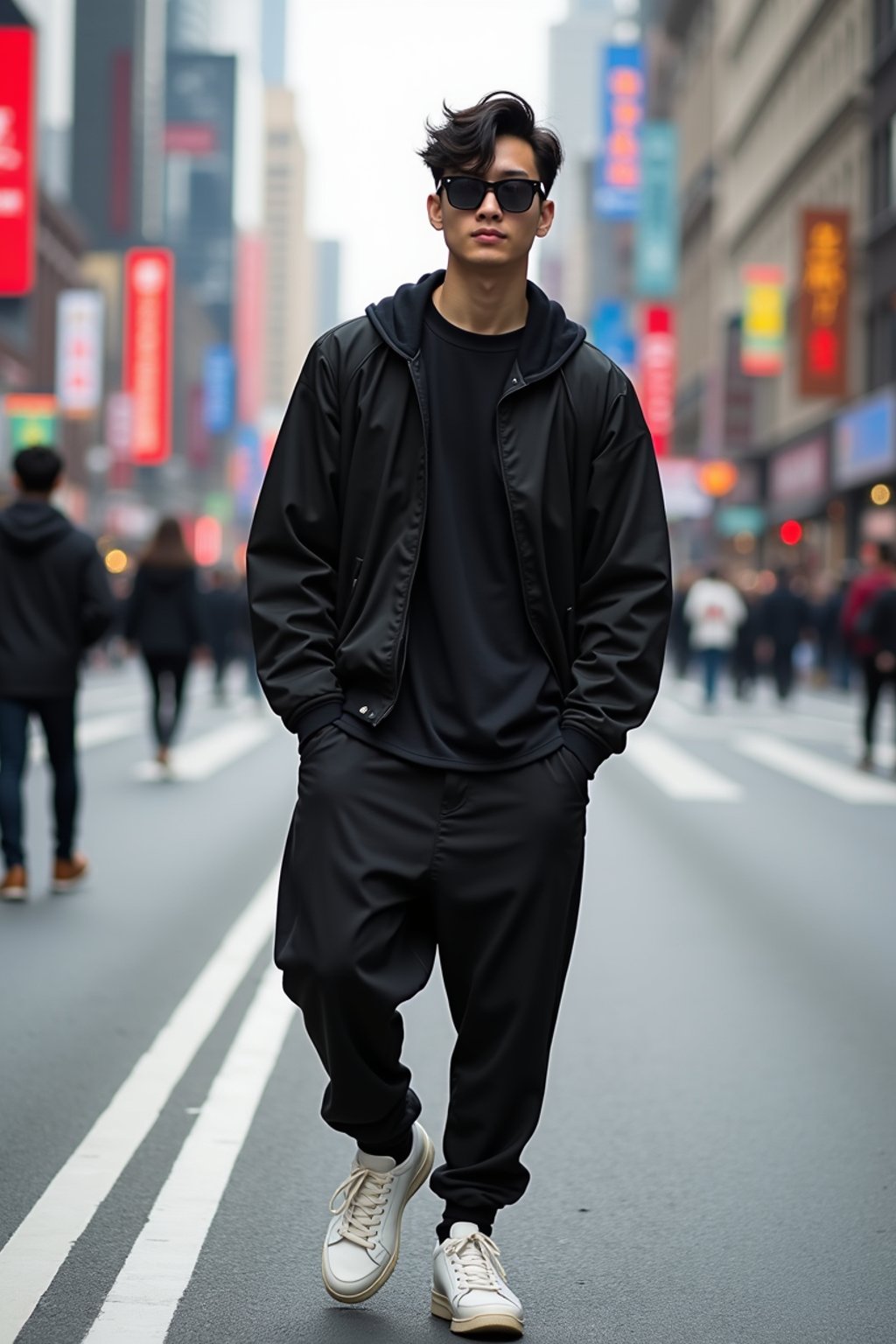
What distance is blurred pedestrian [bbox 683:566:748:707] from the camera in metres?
25.5

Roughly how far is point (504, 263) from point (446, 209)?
15cm

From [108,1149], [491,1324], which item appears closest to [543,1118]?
[108,1149]

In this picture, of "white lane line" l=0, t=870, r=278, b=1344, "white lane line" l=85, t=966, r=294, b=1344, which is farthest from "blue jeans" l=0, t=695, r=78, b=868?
"white lane line" l=85, t=966, r=294, b=1344

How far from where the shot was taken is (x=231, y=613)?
30.2m

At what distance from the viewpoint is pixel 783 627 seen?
2820cm

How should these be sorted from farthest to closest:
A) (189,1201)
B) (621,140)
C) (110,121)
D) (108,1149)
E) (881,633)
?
1. (110,121)
2. (621,140)
3. (881,633)
4. (108,1149)
5. (189,1201)

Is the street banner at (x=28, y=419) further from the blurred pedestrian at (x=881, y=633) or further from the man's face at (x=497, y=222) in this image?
the man's face at (x=497, y=222)

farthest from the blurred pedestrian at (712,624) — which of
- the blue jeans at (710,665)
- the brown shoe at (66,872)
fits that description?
the brown shoe at (66,872)

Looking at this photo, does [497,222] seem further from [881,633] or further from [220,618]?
[220,618]

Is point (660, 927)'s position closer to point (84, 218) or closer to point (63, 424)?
point (63, 424)

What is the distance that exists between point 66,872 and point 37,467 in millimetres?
1788

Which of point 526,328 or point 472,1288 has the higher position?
point 526,328

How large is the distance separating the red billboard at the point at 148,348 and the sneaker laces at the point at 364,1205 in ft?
262

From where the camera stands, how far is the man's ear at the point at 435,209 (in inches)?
152
